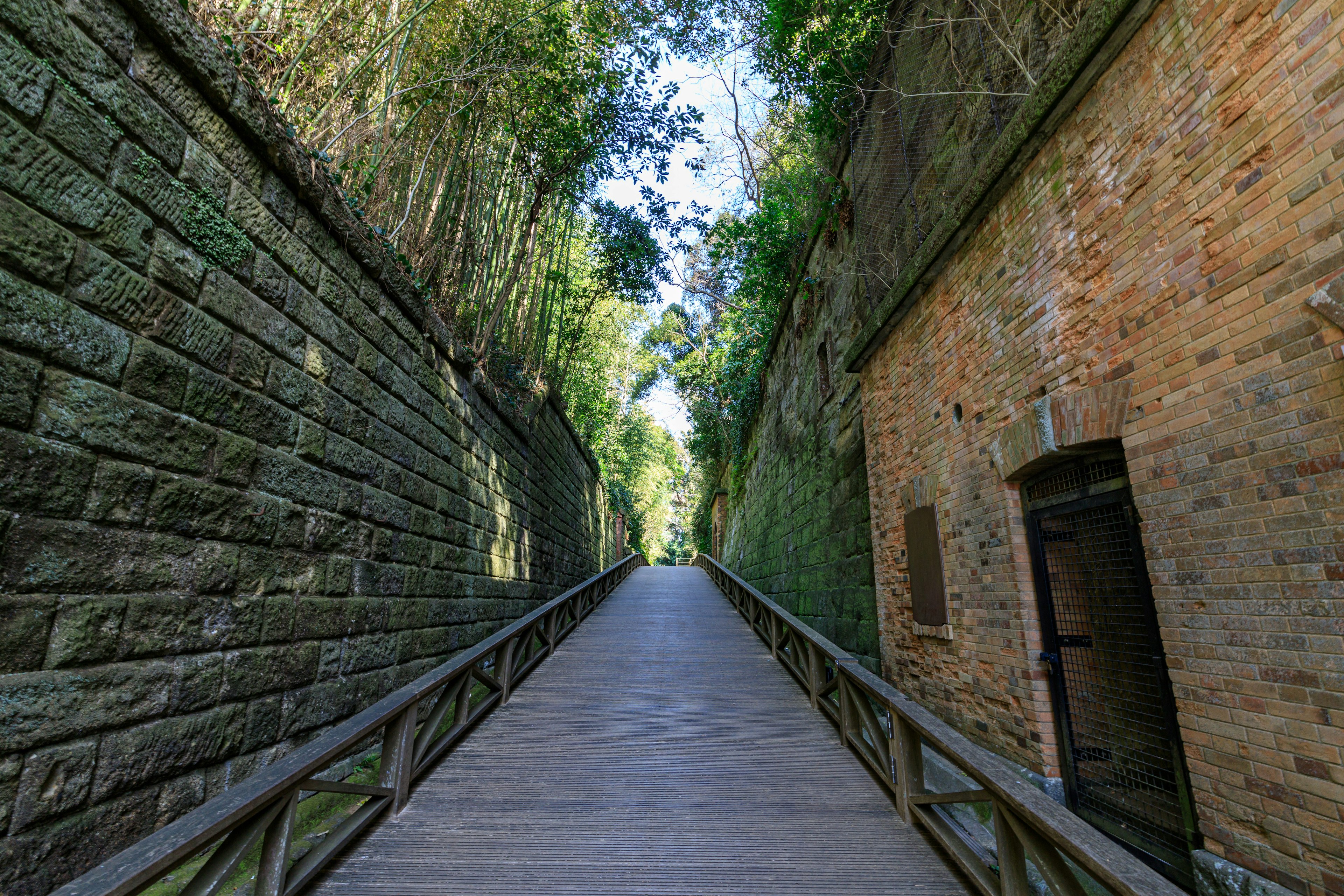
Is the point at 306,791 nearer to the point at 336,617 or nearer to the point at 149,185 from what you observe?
the point at 336,617

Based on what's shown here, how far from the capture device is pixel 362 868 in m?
2.52

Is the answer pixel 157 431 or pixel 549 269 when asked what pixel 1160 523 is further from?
pixel 549 269

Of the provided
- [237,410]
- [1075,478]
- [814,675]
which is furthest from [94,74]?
[814,675]

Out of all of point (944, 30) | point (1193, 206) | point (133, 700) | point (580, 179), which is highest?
point (580, 179)

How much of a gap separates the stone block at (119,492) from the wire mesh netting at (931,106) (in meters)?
5.01

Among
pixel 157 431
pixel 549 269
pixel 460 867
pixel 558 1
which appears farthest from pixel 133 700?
pixel 549 269

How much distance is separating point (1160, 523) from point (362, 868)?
12.5ft

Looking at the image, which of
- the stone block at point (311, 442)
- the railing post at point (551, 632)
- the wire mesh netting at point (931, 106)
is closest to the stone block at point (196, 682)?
the stone block at point (311, 442)

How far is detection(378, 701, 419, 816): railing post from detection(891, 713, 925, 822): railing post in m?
2.69

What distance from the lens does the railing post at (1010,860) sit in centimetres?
214

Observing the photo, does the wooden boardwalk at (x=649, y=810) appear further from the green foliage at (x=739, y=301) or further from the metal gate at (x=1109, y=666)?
the green foliage at (x=739, y=301)

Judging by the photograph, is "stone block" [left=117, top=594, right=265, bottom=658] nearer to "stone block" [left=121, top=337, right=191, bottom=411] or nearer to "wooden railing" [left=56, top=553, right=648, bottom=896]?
"wooden railing" [left=56, top=553, right=648, bottom=896]

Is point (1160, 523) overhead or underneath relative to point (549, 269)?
underneath

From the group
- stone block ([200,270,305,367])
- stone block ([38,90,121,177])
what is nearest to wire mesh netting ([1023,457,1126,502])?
stone block ([200,270,305,367])
